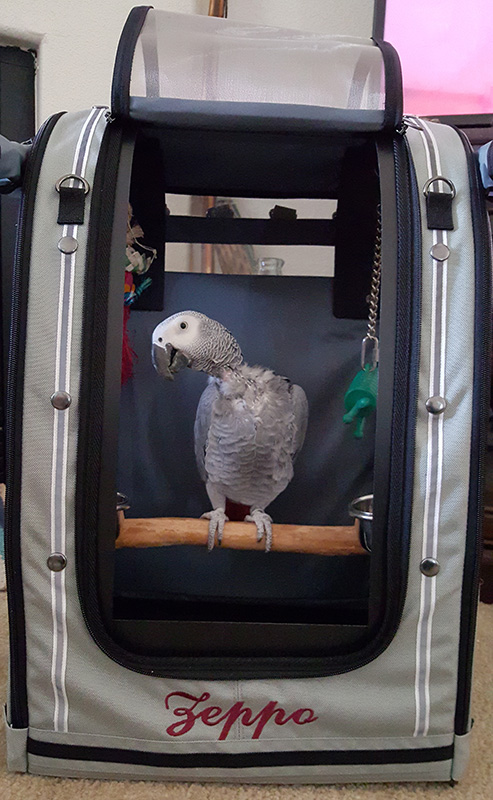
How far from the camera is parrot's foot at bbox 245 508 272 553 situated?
2.77 ft

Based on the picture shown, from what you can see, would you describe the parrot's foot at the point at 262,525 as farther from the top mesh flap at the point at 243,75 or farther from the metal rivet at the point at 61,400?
the top mesh flap at the point at 243,75

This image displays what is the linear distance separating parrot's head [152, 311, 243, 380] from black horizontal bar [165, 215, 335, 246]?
0.93 feet

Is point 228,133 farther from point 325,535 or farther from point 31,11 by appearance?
point 31,11

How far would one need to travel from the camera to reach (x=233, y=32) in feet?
2.52

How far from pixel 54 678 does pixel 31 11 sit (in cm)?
174

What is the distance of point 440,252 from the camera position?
647mm

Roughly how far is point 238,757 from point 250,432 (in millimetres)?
460

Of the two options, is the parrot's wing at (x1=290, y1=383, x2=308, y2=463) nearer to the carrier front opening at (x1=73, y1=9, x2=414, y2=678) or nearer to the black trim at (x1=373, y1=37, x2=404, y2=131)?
the carrier front opening at (x1=73, y1=9, x2=414, y2=678)

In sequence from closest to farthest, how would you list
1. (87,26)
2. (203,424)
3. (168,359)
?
(168,359), (203,424), (87,26)

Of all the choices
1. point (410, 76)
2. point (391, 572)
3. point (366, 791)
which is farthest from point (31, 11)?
point (366, 791)

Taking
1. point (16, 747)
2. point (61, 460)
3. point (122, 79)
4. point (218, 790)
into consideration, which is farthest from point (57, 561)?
point (122, 79)

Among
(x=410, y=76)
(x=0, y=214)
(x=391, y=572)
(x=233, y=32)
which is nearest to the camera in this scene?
(x=391, y=572)

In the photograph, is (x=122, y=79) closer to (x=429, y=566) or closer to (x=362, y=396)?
(x=362, y=396)

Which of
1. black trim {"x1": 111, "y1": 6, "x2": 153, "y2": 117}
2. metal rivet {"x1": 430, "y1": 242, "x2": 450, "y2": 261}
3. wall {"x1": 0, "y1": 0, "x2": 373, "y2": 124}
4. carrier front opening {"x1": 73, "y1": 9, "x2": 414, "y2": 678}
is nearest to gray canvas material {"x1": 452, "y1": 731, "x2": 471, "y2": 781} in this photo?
carrier front opening {"x1": 73, "y1": 9, "x2": 414, "y2": 678}
